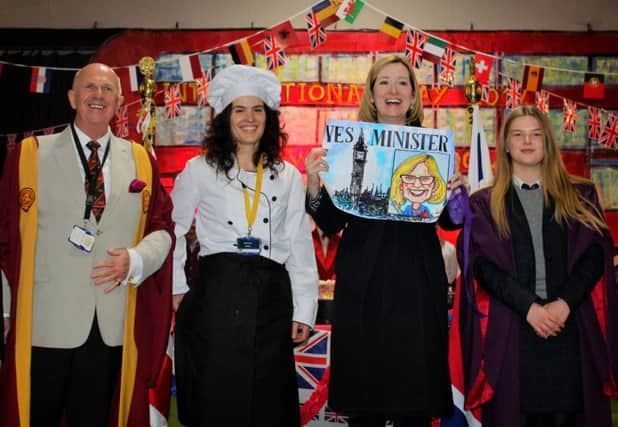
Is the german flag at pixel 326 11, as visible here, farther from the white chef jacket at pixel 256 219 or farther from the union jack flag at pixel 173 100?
the white chef jacket at pixel 256 219

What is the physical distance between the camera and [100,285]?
244 cm

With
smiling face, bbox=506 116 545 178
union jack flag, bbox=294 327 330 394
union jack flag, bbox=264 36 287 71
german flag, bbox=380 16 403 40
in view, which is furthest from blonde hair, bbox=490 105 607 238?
union jack flag, bbox=264 36 287 71

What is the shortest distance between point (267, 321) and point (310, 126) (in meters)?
4.78

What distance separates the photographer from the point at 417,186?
2525 millimetres

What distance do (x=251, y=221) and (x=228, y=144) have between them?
0.39m

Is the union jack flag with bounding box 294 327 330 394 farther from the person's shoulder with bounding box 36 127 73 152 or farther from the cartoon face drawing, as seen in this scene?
the person's shoulder with bounding box 36 127 73 152

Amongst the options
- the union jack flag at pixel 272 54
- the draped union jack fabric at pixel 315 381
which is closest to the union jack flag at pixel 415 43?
the union jack flag at pixel 272 54

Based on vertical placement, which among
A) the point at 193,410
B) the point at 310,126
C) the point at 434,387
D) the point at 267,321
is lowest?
the point at 193,410

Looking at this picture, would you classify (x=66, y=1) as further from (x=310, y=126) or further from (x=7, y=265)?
(x=7, y=265)

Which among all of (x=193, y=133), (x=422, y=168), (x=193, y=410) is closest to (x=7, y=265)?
(x=193, y=410)

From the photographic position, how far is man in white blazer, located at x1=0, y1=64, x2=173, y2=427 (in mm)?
2359

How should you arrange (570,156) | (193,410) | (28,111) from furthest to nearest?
1. (28,111)
2. (570,156)
3. (193,410)

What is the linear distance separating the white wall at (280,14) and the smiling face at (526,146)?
4993mm

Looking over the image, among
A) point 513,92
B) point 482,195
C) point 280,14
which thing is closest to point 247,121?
point 482,195
